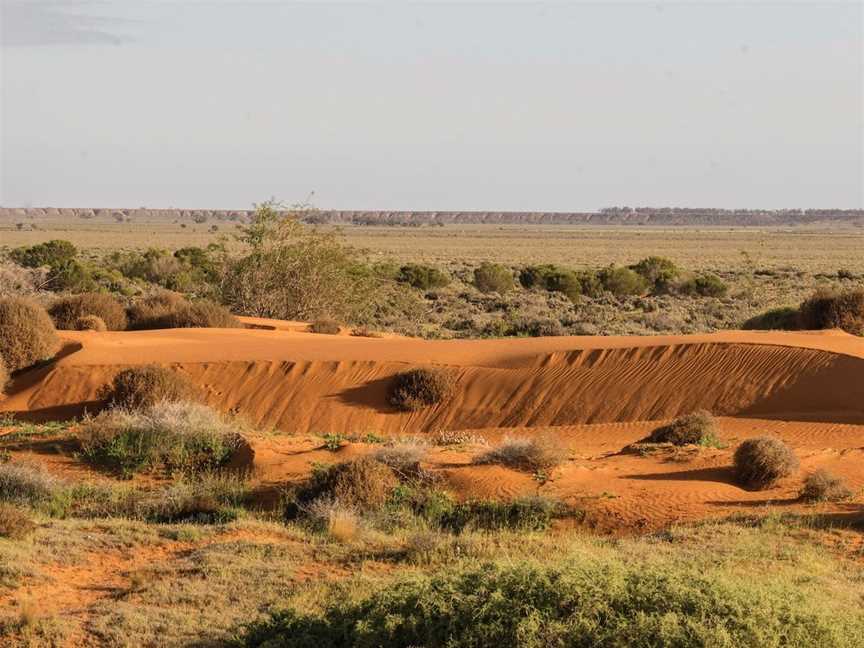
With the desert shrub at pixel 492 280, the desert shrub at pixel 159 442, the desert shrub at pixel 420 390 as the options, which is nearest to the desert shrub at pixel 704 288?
the desert shrub at pixel 492 280

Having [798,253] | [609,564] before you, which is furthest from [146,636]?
[798,253]

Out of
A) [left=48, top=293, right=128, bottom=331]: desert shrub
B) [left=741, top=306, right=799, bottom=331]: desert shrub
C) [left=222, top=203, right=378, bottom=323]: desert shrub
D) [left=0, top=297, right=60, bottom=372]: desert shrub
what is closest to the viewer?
[left=0, top=297, right=60, bottom=372]: desert shrub

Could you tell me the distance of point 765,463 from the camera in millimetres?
13297

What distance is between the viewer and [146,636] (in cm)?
827

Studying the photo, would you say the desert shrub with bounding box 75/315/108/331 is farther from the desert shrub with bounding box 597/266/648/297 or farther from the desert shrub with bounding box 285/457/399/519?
the desert shrub with bounding box 597/266/648/297

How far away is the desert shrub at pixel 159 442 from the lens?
14547 millimetres

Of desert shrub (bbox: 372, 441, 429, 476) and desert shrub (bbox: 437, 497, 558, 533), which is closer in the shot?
desert shrub (bbox: 437, 497, 558, 533)

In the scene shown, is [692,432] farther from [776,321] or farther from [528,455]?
[776,321]

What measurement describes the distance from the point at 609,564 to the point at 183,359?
47.7 ft

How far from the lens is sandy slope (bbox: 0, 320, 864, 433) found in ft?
61.3

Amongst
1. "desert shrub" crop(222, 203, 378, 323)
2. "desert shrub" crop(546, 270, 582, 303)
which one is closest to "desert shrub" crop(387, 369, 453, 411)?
"desert shrub" crop(222, 203, 378, 323)

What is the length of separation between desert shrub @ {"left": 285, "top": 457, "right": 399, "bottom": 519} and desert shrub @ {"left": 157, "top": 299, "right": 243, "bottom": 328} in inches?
554

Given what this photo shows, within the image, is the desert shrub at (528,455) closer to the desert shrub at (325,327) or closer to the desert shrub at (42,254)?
the desert shrub at (325,327)

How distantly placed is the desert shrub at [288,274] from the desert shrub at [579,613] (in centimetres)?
2406
